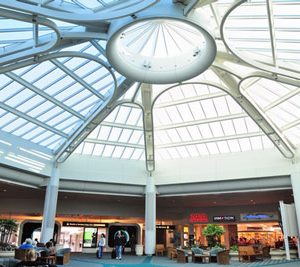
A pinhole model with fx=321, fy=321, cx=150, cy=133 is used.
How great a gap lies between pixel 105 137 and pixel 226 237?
19644 mm

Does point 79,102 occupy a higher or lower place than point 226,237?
higher

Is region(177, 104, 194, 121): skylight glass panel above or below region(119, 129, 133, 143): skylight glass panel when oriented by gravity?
above

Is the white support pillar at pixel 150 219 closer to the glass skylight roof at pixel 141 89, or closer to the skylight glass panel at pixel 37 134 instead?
the glass skylight roof at pixel 141 89

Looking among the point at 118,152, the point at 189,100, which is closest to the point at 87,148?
the point at 118,152

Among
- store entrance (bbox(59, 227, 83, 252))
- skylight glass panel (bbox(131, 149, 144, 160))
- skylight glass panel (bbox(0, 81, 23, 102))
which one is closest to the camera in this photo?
skylight glass panel (bbox(0, 81, 23, 102))

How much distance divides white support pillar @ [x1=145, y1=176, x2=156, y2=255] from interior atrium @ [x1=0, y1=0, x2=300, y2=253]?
0.31ft

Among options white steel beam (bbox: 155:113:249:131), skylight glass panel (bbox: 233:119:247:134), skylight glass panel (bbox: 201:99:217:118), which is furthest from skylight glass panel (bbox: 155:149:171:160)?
skylight glass panel (bbox: 233:119:247:134)

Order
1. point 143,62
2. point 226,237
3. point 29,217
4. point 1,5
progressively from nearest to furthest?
point 1,5
point 143,62
point 29,217
point 226,237

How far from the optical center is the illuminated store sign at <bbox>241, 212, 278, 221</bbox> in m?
33.4

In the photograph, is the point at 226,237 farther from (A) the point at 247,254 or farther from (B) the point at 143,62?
(B) the point at 143,62

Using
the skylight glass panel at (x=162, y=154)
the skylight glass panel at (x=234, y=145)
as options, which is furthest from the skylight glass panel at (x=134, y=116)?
the skylight glass panel at (x=234, y=145)

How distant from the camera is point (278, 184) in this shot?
24.7 m

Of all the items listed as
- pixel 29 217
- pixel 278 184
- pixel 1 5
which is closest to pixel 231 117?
pixel 278 184

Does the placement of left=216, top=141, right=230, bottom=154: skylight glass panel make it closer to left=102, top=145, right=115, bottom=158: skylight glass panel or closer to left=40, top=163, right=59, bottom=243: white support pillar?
left=102, top=145, right=115, bottom=158: skylight glass panel
